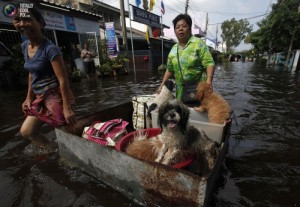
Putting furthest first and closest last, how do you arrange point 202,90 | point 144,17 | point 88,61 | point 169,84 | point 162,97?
point 144,17, point 88,61, point 169,84, point 162,97, point 202,90

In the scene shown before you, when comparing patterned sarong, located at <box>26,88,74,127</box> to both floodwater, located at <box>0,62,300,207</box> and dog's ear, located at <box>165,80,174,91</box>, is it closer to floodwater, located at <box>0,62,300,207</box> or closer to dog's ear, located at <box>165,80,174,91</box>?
floodwater, located at <box>0,62,300,207</box>

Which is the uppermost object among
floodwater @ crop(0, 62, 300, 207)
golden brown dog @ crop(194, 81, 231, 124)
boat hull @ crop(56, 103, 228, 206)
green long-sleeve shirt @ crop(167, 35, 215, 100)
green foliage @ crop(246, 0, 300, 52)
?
green foliage @ crop(246, 0, 300, 52)

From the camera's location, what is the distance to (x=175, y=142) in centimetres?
278

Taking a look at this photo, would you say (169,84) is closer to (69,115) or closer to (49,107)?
(69,115)

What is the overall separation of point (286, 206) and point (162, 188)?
170 cm

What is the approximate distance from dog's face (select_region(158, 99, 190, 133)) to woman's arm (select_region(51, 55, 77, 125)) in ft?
4.24

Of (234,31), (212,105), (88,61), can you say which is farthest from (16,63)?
(234,31)

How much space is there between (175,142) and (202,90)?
1359mm

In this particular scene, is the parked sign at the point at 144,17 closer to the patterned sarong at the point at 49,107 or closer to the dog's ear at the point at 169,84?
the dog's ear at the point at 169,84

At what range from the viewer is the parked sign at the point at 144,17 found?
16286mm

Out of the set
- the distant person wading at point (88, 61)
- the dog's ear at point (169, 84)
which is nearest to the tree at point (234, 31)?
the distant person wading at point (88, 61)

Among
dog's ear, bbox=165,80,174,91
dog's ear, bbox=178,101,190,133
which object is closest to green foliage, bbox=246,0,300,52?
dog's ear, bbox=165,80,174,91

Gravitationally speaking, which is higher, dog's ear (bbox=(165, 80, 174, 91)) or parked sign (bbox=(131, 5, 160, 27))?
parked sign (bbox=(131, 5, 160, 27))

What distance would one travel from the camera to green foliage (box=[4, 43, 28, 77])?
10766 mm
